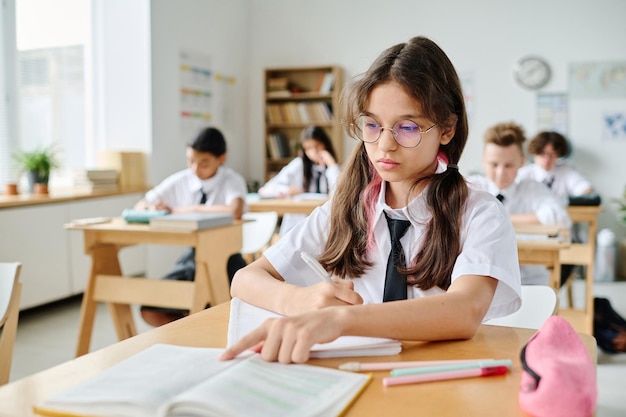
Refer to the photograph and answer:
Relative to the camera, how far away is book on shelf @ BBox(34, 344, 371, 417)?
70 centimetres

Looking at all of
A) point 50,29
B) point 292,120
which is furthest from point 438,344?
point 292,120

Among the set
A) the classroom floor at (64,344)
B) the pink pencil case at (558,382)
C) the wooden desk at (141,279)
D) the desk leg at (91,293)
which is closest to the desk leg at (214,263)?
the wooden desk at (141,279)

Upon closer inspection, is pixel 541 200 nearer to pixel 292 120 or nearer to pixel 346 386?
pixel 346 386

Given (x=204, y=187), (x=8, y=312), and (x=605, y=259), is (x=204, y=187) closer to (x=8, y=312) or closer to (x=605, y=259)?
(x=8, y=312)

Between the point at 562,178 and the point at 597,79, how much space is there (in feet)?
3.35

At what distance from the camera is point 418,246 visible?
52.6 inches

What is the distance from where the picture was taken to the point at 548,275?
306cm

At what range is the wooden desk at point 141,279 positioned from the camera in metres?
2.91

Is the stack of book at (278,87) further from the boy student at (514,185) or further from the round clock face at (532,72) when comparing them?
the boy student at (514,185)

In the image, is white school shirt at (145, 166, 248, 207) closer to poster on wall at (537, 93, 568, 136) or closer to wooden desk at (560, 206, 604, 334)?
wooden desk at (560, 206, 604, 334)

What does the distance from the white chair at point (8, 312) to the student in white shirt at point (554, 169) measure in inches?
181

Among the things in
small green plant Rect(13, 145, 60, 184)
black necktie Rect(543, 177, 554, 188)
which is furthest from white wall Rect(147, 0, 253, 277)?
black necktie Rect(543, 177, 554, 188)

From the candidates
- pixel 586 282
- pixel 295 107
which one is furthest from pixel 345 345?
pixel 295 107

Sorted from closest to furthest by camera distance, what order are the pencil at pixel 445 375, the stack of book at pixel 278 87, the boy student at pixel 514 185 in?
1. the pencil at pixel 445 375
2. the boy student at pixel 514 185
3. the stack of book at pixel 278 87
